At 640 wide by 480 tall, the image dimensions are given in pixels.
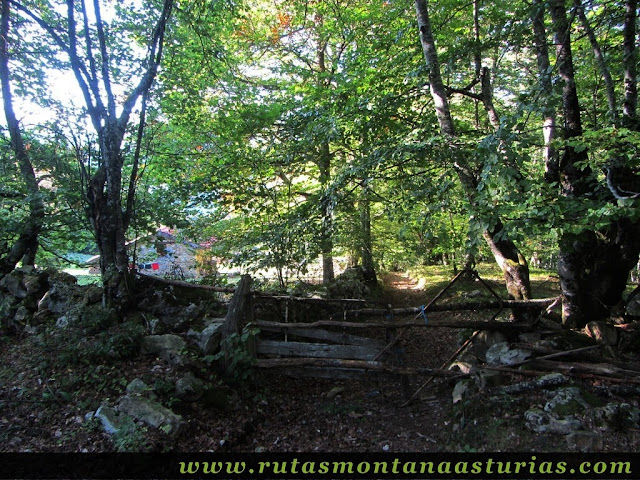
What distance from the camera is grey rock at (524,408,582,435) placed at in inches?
130

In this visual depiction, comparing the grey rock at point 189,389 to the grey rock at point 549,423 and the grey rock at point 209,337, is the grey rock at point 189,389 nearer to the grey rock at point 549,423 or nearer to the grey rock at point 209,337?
the grey rock at point 209,337

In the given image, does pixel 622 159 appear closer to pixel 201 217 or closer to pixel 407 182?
pixel 407 182

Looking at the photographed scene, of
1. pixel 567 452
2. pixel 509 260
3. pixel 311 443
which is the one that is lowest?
pixel 311 443

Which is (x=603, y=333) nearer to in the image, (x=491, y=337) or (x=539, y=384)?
(x=491, y=337)

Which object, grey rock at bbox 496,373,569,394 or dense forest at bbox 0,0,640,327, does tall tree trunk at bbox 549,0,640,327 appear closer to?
dense forest at bbox 0,0,640,327

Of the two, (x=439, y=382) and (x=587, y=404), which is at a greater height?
(x=587, y=404)

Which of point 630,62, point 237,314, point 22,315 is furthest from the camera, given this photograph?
point 22,315

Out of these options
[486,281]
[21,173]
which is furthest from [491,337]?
[21,173]

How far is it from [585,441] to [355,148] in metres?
6.15

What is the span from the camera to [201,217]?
856 centimetres

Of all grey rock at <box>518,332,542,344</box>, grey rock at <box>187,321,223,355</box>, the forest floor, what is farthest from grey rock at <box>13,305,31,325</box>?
grey rock at <box>518,332,542,344</box>

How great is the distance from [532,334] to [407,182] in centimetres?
307

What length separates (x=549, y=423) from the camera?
3414mm

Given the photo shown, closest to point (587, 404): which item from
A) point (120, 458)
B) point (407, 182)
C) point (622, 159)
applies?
point (622, 159)
